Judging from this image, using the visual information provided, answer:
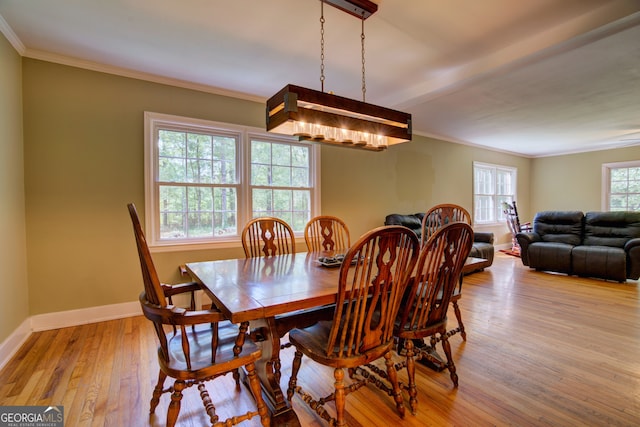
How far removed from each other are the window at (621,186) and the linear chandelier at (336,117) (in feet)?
26.0

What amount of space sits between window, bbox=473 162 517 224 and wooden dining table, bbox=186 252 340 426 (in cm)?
619

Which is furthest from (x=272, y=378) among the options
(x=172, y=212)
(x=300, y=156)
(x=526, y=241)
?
(x=526, y=241)

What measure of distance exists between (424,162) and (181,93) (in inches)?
176

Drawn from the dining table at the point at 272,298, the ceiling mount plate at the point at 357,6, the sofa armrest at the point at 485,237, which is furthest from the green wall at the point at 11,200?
the sofa armrest at the point at 485,237

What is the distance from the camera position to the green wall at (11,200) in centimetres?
228

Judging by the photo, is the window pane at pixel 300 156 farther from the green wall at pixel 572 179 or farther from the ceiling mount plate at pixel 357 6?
the green wall at pixel 572 179

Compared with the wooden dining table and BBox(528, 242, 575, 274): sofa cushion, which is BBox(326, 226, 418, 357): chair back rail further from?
BBox(528, 242, 575, 274): sofa cushion

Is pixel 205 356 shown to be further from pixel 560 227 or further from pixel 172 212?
pixel 560 227

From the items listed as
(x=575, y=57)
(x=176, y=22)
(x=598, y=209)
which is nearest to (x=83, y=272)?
(x=176, y=22)

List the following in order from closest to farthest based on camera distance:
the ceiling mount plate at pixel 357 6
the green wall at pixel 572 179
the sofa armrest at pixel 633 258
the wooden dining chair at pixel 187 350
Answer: the wooden dining chair at pixel 187 350, the ceiling mount plate at pixel 357 6, the sofa armrest at pixel 633 258, the green wall at pixel 572 179

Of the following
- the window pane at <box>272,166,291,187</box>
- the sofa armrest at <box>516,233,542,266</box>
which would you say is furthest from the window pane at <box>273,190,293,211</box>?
the sofa armrest at <box>516,233,542,266</box>

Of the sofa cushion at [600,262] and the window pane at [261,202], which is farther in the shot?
the sofa cushion at [600,262]

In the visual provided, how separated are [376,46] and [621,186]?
798 centimetres

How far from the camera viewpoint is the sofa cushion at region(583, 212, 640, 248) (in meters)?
4.49
